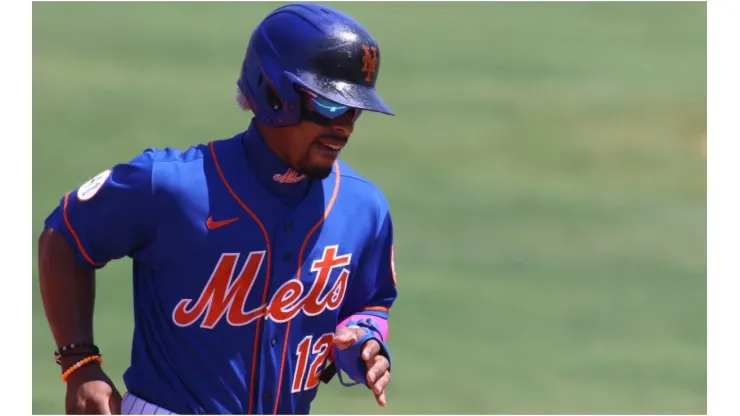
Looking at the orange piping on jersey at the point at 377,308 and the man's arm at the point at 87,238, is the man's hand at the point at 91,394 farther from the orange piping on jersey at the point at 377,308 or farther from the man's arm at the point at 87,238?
the orange piping on jersey at the point at 377,308

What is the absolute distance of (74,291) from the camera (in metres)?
3.85

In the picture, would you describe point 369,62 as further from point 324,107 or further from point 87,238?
point 87,238

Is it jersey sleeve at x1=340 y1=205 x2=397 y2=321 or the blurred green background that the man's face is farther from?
the blurred green background

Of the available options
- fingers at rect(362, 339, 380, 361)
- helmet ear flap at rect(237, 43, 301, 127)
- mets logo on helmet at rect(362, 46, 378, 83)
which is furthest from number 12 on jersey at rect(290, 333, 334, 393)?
mets logo on helmet at rect(362, 46, 378, 83)

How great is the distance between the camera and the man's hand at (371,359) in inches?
156

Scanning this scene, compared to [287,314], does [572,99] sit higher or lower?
lower

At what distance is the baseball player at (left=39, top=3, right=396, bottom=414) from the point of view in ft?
12.5

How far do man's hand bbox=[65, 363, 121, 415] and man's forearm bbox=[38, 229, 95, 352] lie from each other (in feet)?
0.31

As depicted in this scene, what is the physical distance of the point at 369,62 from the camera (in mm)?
3900

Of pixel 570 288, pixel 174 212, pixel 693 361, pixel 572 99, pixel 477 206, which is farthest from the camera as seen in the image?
pixel 572 99

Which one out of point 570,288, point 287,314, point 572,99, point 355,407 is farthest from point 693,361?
point 287,314

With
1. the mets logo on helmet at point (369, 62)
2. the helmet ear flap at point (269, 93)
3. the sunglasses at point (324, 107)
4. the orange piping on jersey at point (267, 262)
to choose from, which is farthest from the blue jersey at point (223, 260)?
the mets logo on helmet at point (369, 62)

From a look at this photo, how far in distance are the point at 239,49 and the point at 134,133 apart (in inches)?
78.8

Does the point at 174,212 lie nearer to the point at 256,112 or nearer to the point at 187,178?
the point at 187,178
